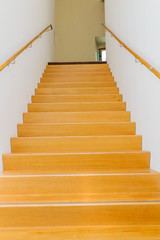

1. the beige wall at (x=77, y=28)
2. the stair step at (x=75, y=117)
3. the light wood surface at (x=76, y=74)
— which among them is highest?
the beige wall at (x=77, y=28)

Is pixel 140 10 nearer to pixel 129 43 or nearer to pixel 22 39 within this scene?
pixel 129 43

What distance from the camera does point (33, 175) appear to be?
2426 millimetres

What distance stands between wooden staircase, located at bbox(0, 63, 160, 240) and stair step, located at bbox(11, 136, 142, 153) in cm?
1

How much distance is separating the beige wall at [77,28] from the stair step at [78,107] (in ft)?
17.5

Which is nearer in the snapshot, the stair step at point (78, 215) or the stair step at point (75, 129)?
the stair step at point (78, 215)

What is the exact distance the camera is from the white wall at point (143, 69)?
104 inches

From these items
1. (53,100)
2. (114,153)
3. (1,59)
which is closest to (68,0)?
(53,100)

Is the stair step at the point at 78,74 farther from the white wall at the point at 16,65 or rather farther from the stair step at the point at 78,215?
the stair step at the point at 78,215

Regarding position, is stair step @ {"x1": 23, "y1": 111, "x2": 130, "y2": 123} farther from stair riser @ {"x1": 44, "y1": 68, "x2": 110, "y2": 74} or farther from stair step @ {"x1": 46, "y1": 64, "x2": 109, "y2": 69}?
stair step @ {"x1": 46, "y1": 64, "x2": 109, "y2": 69}

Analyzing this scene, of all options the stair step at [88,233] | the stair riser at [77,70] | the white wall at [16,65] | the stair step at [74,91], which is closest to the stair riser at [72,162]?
the white wall at [16,65]

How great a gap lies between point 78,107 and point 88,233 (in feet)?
7.62

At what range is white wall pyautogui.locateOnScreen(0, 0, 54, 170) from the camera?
9.62ft

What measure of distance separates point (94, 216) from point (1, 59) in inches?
71.7

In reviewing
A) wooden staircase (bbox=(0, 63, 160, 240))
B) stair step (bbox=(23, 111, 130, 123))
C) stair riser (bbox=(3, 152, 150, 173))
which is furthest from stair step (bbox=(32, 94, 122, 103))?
stair riser (bbox=(3, 152, 150, 173))
